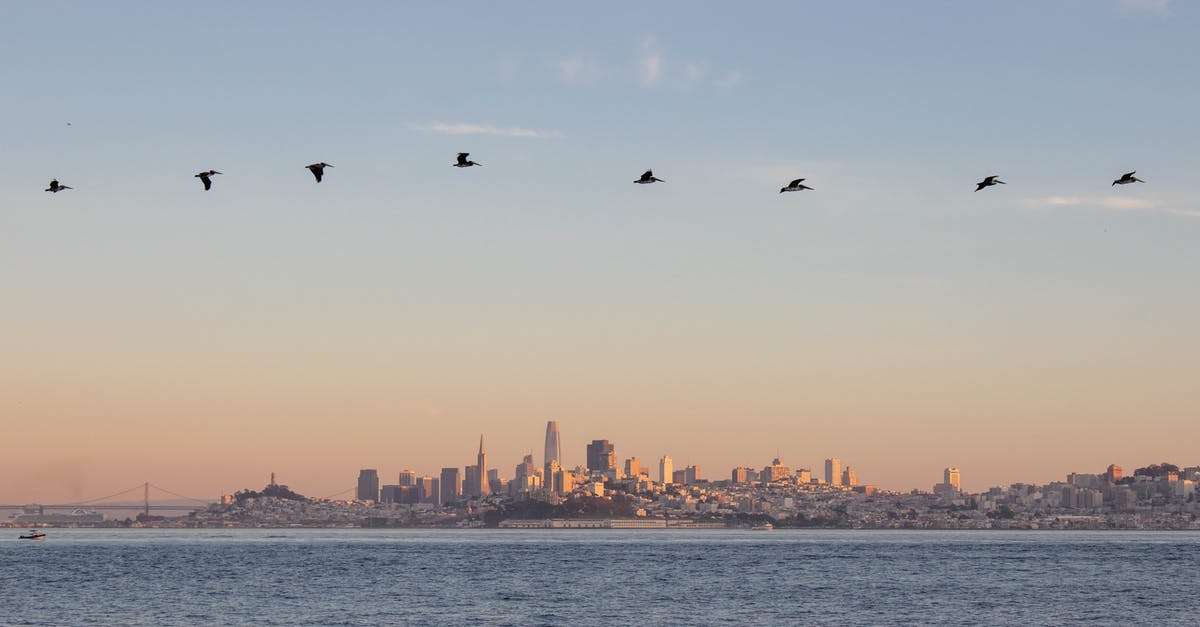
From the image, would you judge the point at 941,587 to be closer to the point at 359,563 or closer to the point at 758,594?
the point at 758,594

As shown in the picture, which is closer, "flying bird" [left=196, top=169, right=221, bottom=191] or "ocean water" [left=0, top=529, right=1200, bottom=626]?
"flying bird" [left=196, top=169, right=221, bottom=191]

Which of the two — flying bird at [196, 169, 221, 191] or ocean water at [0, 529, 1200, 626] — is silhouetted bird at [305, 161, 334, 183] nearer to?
flying bird at [196, 169, 221, 191]

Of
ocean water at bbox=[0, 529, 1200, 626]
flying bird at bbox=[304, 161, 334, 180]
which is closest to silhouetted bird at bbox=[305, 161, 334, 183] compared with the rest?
flying bird at bbox=[304, 161, 334, 180]

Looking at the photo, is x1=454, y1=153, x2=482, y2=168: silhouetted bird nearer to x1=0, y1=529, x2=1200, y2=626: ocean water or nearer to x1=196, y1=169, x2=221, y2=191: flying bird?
x1=196, y1=169, x2=221, y2=191: flying bird

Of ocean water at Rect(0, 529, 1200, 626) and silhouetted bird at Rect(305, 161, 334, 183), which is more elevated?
silhouetted bird at Rect(305, 161, 334, 183)

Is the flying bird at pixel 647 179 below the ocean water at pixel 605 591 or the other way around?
the other way around

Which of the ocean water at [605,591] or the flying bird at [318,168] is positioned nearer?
the flying bird at [318,168]

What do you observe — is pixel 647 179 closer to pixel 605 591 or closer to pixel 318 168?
pixel 318 168

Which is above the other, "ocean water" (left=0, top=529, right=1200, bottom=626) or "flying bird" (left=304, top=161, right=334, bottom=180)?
"flying bird" (left=304, top=161, right=334, bottom=180)

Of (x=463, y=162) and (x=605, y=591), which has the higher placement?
(x=463, y=162)

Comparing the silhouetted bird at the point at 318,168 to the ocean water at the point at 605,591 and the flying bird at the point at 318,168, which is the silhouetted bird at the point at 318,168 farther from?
the ocean water at the point at 605,591

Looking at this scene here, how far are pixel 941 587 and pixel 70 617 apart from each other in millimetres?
55644

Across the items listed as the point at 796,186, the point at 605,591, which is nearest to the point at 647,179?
the point at 796,186

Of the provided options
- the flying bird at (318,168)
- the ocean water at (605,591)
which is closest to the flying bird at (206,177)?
the flying bird at (318,168)
